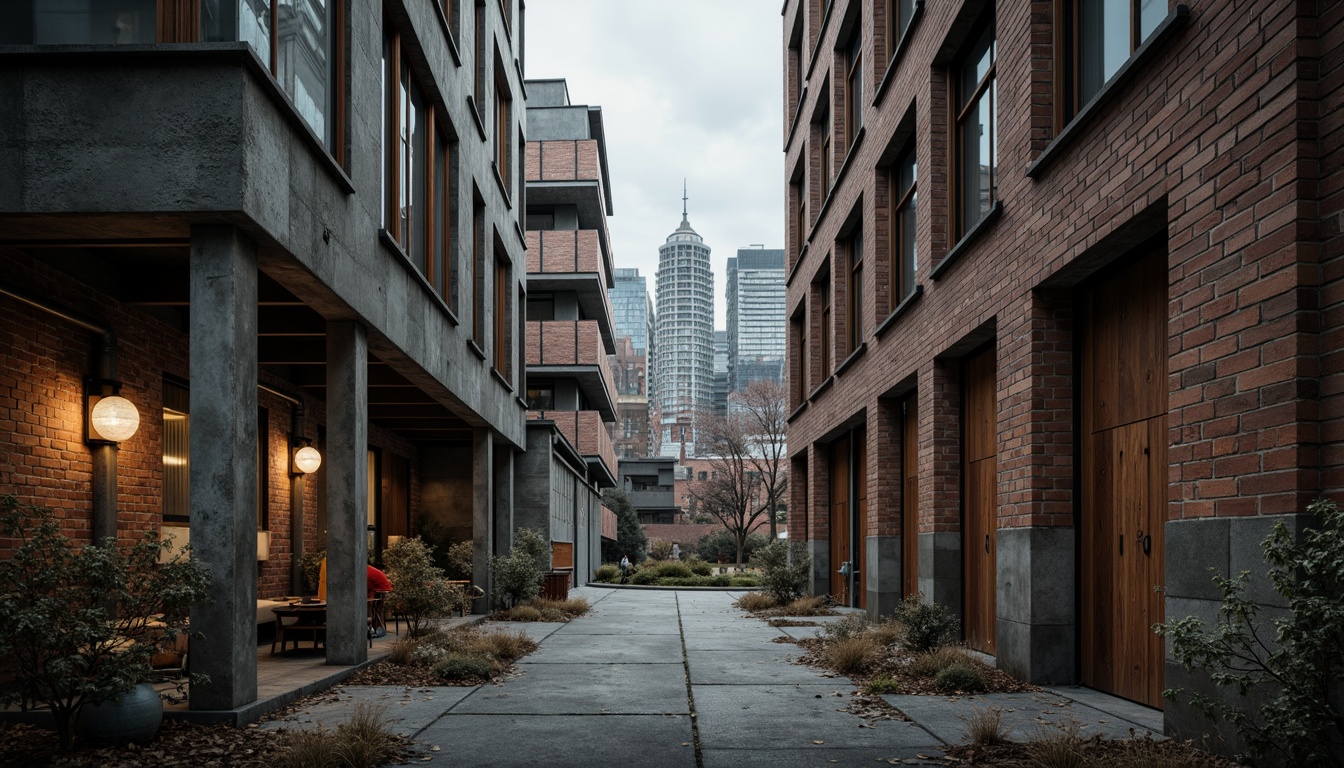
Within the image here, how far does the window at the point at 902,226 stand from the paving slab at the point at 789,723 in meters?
7.87

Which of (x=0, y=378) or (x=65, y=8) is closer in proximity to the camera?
(x=65, y=8)

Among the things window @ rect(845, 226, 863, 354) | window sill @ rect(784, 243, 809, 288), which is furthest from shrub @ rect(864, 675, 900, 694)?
window sill @ rect(784, 243, 809, 288)

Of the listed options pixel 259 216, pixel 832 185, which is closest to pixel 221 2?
pixel 259 216

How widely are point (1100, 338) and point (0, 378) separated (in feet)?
29.7

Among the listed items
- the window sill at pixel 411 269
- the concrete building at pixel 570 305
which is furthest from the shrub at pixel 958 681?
the concrete building at pixel 570 305

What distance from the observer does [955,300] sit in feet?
41.8

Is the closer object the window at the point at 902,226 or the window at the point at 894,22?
the window at the point at 902,226

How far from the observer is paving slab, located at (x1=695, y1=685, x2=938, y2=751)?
23.5 feet

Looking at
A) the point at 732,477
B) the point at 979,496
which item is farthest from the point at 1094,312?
the point at 732,477

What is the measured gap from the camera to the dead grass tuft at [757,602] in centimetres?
2092

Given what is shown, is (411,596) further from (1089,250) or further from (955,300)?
(1089,250)

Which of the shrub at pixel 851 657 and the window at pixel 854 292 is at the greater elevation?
the window at pixel 854 292

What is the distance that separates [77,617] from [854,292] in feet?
54.1

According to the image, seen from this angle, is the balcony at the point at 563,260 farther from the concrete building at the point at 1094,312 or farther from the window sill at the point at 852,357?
the concrete building at the point at 1094,312
